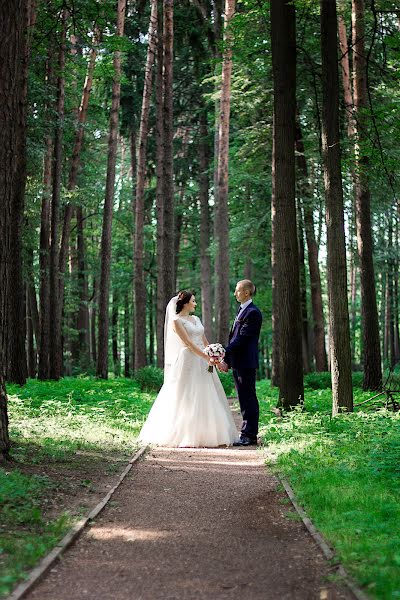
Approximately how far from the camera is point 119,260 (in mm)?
39406

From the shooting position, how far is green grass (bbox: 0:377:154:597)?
17.5 ft

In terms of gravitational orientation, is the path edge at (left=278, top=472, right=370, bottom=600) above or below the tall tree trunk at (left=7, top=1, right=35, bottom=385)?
below

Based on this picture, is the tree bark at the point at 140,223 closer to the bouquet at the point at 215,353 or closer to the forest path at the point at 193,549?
the bouquet at the point at 215,353

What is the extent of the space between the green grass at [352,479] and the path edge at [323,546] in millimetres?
48

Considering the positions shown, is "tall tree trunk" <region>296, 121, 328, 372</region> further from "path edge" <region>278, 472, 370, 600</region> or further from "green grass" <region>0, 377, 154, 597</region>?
"path edge" <region>278, 472, 370, 600</region>

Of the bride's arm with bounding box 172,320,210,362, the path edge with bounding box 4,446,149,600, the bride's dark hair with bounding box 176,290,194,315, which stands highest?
the bride's dark hair with bounding box 176,290,194,315

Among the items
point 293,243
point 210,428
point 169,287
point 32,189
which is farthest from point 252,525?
point 32,189

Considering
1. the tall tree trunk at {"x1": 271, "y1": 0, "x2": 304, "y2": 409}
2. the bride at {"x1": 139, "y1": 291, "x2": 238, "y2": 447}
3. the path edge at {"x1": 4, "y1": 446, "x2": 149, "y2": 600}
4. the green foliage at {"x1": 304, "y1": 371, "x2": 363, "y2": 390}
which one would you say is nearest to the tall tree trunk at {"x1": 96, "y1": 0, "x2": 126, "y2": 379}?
the green foliage at {"x1": 304, "y1": 371, "x2": 363, "y2": 390}

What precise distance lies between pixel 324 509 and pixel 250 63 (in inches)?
584

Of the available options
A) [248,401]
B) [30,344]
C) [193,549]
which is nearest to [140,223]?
[30,344]

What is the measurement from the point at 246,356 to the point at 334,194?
295 cm

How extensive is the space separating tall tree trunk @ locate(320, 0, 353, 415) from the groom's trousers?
160 centimetres

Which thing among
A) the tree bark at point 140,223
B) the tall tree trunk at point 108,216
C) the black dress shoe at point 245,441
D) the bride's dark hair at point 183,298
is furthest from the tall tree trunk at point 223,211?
the black dress shoe at point 245,441

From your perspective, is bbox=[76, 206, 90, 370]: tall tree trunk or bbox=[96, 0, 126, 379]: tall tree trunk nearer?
bbox=[96, 0, 126, 379]: tall tree trunk
